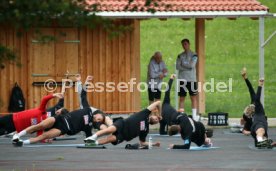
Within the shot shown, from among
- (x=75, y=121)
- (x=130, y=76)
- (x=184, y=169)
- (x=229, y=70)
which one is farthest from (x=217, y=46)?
(x=184, y=169)

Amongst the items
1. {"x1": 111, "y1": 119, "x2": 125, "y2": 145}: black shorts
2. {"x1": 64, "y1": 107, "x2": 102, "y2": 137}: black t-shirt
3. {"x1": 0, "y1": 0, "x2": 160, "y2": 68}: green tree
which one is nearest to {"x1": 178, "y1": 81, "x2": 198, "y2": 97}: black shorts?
{"x1": 64, "y1": 107, "x2": 102, "y2": 137}: black t-shirt

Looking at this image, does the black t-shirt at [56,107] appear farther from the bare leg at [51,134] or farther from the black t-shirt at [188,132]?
the black t-shirt at [188,132]

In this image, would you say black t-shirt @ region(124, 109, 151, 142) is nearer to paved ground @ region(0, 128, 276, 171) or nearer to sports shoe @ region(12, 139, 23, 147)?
paved ground @ region(0, 128, 276, 171)

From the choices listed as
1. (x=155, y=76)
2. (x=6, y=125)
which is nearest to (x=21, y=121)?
(x=6, y=125)

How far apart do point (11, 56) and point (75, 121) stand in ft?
37.5

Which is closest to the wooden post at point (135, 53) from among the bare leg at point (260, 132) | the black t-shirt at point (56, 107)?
the black t-shirt at point (56, 107)

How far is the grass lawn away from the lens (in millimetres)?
48438

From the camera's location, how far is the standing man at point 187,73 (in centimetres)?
3453

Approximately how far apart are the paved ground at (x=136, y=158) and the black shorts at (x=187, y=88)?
16.3ft

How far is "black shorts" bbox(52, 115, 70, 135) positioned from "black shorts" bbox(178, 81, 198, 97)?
6.88m

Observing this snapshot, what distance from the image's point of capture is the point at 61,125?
2869 centimetres

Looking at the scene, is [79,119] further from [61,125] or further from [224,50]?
[224,50]

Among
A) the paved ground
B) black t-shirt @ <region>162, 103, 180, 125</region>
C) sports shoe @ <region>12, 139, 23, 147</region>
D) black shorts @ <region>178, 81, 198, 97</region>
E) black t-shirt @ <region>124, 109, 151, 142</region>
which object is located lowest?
the paved ground

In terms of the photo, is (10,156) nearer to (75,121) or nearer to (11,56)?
(75,121)
